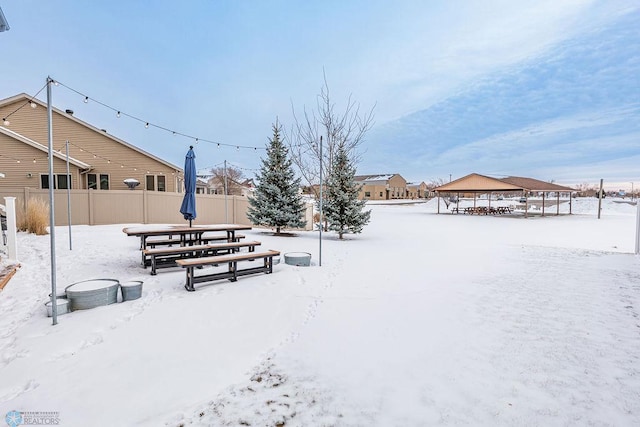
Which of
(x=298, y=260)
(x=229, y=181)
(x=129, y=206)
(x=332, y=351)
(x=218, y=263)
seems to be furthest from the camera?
(x=229, y=181)

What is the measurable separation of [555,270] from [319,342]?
20.5 ft

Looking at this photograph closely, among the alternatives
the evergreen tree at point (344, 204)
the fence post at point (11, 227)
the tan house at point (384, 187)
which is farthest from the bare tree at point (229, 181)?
the fence post at point (11, 227)

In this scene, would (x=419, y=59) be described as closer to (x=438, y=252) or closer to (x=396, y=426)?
(x=438, y=252)

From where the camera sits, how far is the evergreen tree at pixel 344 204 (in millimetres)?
11594

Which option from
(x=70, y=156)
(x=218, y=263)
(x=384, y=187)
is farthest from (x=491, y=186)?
(x=70, y=156)

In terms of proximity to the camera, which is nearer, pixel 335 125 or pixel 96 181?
pixel 335 125

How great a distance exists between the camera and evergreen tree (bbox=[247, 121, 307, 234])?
496 inches

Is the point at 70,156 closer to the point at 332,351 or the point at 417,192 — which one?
the point at 332,351

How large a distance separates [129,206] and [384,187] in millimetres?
51630

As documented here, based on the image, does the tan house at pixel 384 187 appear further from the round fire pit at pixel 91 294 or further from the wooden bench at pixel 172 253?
the round fire pit at pixel 91 294

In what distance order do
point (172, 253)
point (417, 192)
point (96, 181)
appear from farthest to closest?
point (417, 192) < point (96, 181) < point (172, 253)

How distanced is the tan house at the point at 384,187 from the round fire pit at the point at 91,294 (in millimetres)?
53949

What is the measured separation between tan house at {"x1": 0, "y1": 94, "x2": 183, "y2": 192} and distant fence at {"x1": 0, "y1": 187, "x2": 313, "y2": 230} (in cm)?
320

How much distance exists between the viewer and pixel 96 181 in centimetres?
1689
